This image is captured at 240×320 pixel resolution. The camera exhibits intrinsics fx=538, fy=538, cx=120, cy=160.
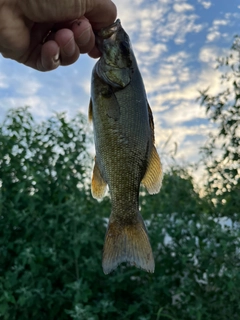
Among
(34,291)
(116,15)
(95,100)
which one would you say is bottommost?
(34,291)

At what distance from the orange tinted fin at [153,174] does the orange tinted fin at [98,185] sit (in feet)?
0.52

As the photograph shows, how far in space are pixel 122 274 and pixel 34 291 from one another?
567 millimetres

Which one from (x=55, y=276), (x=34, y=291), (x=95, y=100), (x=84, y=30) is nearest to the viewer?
(x=95, y=100)

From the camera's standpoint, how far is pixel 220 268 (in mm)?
3461

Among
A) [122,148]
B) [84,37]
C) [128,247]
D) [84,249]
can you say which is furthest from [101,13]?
[84,249]

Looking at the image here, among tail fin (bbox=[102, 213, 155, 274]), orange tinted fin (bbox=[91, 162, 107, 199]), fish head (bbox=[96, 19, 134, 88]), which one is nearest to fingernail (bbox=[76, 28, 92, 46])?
fish head (bbox=[96, 19, 134, 88])

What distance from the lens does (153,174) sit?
1929mm

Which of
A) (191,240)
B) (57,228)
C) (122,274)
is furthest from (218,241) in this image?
(57,228)

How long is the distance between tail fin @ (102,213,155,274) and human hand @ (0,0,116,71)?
2.55 feet

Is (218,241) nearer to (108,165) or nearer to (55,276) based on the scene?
(55,276)

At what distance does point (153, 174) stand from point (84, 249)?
1.86m

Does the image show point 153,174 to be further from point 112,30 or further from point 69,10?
point 69,10

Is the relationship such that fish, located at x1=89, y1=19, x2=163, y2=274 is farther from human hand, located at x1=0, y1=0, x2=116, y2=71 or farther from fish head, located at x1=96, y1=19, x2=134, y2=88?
human hand, located at x1=0, y1=0, x2=116, y2=71

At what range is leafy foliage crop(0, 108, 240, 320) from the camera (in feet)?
11.2
